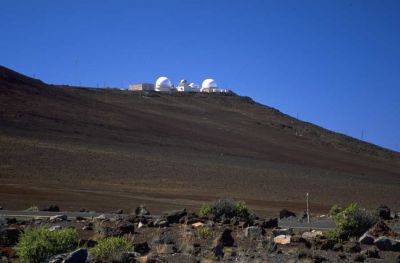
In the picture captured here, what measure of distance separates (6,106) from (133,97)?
41803 mm

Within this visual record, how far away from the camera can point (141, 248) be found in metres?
11.8

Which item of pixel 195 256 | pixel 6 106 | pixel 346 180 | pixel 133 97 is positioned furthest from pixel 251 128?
pixel 195 256

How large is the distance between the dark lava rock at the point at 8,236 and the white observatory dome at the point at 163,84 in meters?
104

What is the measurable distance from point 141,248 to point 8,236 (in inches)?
118

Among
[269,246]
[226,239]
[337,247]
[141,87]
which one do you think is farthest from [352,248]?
[141,87]

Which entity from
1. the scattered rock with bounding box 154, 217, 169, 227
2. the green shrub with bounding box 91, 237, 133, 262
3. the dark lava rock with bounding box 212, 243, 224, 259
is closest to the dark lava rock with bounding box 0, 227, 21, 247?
the green shrub with bounding box 91, 237, 133, 262

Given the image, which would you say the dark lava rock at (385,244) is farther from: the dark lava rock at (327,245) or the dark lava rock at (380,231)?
the dark lava rock at (380,231)

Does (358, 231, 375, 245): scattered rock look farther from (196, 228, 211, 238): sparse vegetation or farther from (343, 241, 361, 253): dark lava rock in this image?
(196, 228, 211, 238): sparse vegetation

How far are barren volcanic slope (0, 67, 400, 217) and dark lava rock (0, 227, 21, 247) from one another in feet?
43.2

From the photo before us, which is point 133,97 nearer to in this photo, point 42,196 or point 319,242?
point 42,196

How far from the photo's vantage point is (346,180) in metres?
57.8

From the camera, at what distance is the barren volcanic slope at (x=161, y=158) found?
122 feet

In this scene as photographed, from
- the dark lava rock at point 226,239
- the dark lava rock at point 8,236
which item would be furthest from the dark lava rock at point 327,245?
the dark lava rock at point 8,236

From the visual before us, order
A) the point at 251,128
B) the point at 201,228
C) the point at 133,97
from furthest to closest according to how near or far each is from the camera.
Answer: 1. the point at 133,97
2. the point at 251,128
3. the point at 201,228
